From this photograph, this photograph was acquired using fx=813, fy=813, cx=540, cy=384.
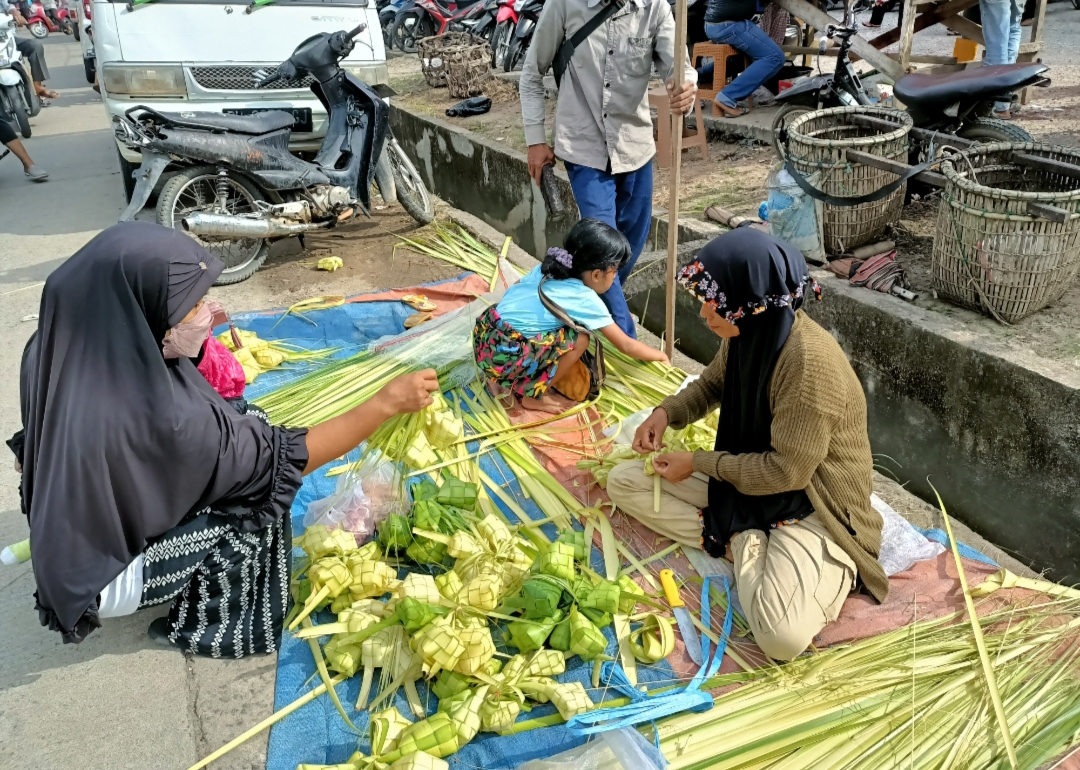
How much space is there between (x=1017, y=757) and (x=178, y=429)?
2.18 meters

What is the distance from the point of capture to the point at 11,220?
270 inches

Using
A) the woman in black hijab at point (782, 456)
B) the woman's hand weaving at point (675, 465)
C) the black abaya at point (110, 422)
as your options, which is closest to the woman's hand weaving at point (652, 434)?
the woman's hand weaving at point (675, 465)

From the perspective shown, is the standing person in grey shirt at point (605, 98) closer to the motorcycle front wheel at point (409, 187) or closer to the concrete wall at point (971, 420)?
the concrete wall at point (971, 420)

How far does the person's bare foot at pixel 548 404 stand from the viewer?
12.1 ft

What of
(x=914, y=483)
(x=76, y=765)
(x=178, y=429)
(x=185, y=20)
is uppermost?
(x=185, y=20)

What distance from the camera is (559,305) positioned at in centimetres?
343

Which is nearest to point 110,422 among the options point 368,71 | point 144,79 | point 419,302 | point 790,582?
point 790,582

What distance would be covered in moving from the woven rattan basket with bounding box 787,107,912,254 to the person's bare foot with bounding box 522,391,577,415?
1.86 metres

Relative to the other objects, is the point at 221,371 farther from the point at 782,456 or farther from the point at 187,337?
the point at 782,456

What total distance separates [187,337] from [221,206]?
10.7ft

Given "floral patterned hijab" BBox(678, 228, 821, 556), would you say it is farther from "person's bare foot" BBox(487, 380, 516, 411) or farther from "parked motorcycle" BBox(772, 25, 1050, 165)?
"parked motorcycle" BBox(772, 25, 1050, 165)

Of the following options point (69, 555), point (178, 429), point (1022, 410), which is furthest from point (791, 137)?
point (69, 555)

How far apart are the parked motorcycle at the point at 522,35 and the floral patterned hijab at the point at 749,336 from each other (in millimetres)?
9076

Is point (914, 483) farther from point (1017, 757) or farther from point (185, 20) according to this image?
point (185, 20)
